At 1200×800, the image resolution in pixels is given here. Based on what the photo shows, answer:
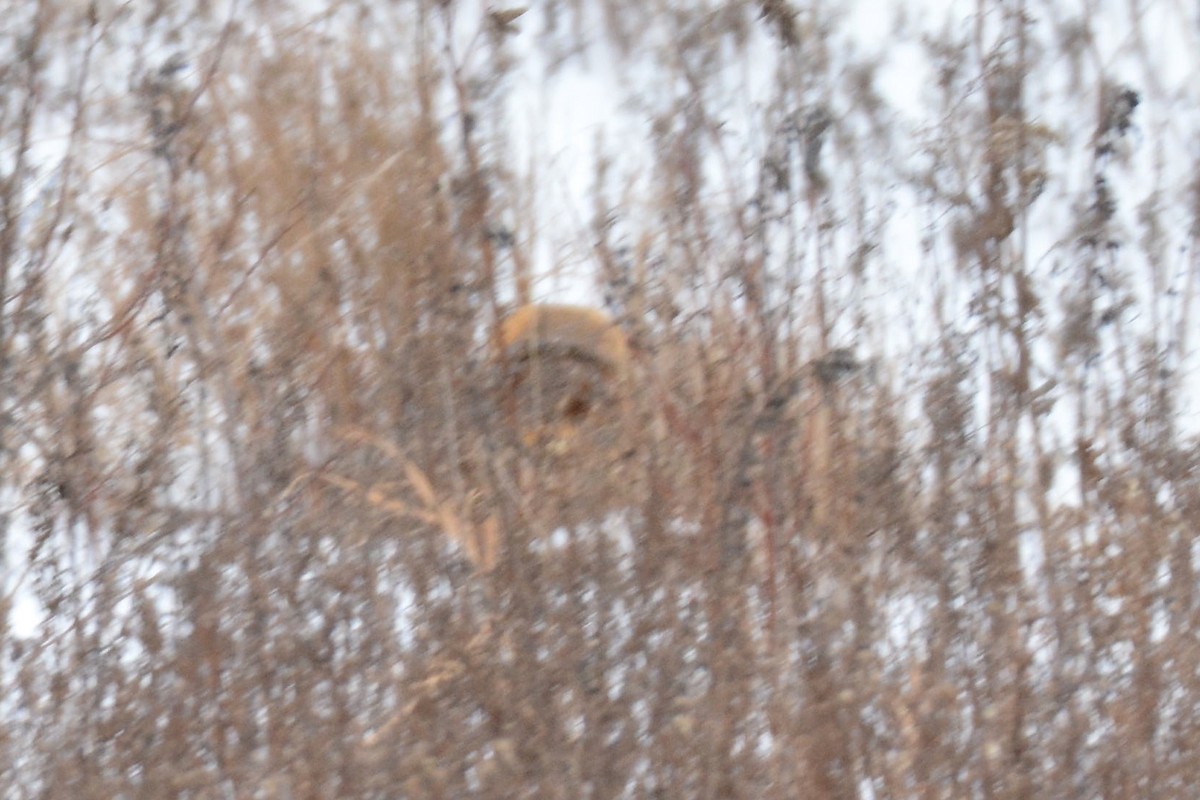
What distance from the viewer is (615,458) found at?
8.39 ft

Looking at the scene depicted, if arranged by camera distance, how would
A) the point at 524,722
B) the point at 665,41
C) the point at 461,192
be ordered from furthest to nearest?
the point at 665,41
the point at 461,192
the point at 524,722

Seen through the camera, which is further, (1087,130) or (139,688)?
(1087,130)

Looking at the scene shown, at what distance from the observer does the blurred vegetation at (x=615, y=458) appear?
221cm

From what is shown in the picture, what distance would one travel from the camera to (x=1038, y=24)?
9.22 ft

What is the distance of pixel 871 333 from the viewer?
2.71m

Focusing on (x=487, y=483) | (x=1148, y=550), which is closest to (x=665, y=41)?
(x=487, y=483)

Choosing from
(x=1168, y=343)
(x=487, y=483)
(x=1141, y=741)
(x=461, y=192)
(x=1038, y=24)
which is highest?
(x=1038, y=24)

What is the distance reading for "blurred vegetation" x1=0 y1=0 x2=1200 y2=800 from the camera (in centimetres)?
221

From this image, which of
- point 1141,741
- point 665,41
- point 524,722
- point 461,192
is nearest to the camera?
point 524,722

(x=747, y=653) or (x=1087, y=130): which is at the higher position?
(x=1087, y=130)

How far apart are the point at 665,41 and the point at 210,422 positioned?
865 mm

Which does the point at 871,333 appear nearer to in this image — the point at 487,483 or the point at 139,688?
the point at 487,483

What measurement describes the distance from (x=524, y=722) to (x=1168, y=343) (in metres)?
1.21

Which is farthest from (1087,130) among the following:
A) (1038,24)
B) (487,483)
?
(487,483)
